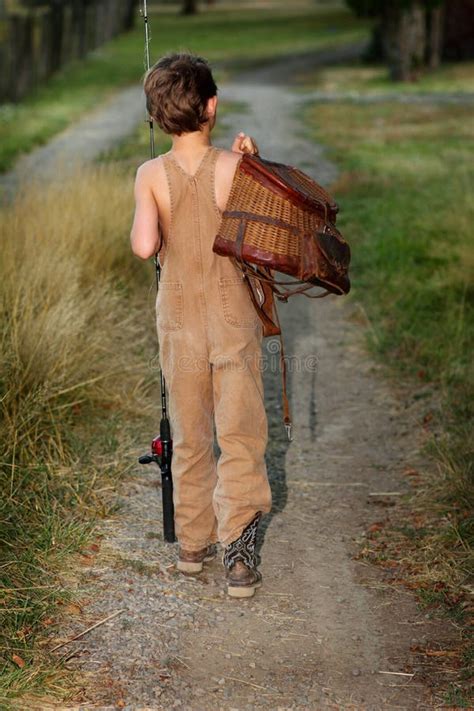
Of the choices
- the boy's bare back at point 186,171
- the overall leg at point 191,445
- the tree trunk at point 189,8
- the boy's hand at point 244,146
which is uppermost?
the boy's hand at point 244,146

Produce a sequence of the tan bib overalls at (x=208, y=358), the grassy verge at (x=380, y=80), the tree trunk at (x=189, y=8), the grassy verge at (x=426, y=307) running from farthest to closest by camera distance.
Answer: the tree trunk at (x=189, y=8), the grassy verge at (x=380, y=80), the grassy verge at (x=426, y=307), the tan bib overalls at (x=208, y=358)

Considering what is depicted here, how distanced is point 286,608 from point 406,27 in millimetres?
21843

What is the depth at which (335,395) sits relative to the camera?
6.86 m

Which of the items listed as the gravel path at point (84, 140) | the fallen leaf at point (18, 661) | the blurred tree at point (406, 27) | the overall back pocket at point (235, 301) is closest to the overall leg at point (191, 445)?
the overall back pocket at point (235, 301)

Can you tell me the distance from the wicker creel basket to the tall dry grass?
1.37 metres

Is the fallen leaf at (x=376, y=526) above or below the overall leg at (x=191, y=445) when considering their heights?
below

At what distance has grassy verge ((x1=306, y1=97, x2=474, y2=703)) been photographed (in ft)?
15.5

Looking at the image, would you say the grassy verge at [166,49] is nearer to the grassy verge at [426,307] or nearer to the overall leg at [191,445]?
the overall leg at [191,445]

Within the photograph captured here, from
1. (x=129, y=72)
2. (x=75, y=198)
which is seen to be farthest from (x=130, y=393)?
(x=129, y=72)

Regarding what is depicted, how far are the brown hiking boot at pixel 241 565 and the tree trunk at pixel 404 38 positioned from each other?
20.9 metres

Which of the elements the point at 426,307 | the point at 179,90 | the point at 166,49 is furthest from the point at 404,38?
the point at 179,90

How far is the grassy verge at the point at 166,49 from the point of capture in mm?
18438

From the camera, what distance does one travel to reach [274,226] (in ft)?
13.1

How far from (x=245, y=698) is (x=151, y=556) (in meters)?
1.07
